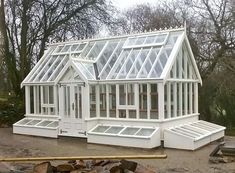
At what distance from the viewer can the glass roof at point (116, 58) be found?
45.5 ft

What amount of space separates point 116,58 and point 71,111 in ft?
9.73

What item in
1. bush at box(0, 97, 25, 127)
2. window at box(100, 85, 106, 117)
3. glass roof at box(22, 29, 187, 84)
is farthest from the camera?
bush at box(0, 97, 25, 127)

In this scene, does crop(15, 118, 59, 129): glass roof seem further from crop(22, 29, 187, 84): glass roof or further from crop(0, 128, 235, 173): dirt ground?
crop(22, 29, 187, 84): glass roof

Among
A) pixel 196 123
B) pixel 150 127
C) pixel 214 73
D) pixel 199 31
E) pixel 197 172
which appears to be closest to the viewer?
pixel 197 172

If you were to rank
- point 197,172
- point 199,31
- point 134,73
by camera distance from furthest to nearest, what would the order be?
1. point 199,31
2. point 134,73
3. point 197,172

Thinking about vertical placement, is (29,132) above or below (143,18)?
below

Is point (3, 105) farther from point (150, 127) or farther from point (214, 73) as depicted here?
point (214, 73)

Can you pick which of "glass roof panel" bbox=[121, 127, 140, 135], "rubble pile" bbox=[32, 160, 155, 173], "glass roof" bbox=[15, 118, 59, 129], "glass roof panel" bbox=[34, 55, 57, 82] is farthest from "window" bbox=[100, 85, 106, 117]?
"rubble pile" bbox=[32, 160, 155, 173]

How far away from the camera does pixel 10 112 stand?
66.4ft

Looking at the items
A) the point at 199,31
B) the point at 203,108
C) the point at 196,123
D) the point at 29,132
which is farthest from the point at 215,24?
the point at 29,132

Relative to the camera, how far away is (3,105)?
67.3 ft

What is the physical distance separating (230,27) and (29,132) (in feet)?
40.0

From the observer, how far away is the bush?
20109 millimetres

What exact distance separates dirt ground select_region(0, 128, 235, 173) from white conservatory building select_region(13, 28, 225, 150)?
15.9 inches
